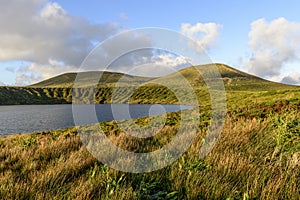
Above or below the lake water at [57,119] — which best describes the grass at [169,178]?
above

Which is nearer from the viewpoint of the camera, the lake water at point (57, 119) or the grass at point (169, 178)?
the grass at point (169, 178)

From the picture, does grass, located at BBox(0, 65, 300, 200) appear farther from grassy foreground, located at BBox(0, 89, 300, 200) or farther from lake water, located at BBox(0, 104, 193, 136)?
lake water, located at BBox(0, 104, 193, 136)

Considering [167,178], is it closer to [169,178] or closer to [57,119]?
[169,178]

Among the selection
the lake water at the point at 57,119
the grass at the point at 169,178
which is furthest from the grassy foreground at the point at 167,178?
the lake water at the point at 57,119

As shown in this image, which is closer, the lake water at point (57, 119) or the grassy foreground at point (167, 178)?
the grassy foreground at point (167, 178)

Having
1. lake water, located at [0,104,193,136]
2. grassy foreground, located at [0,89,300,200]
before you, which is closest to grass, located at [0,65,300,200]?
grassy foreground, located at [0,89,300,200]

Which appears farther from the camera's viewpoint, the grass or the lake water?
the lake water

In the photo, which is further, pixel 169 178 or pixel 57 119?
pixel 57 119

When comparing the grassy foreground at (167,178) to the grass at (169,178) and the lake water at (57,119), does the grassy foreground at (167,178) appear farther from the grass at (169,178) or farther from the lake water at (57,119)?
the lake water at (57,119)

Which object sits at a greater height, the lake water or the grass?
the grass

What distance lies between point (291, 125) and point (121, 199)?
6937 mm

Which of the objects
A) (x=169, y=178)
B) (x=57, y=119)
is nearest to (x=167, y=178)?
(x=169, y=178)

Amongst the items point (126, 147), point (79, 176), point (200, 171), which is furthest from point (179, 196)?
point (126, 147)

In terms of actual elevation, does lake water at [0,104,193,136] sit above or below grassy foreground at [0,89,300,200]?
below
